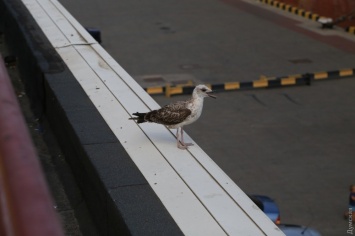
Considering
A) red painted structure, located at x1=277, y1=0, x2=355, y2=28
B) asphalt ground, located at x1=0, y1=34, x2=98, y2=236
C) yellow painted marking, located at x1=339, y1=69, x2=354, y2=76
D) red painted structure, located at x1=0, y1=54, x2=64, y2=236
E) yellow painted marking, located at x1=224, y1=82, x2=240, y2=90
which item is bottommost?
yellow painted marking, located at x1=224, y1=82, x2=240, y2=90

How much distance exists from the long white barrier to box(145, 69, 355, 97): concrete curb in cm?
1122

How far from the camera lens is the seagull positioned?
17.9 ft

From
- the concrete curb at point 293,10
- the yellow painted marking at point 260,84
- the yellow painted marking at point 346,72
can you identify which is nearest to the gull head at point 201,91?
the yellow painted marking at point 260,84

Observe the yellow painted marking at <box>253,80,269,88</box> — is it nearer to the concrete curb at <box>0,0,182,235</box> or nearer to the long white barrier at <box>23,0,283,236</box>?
the long white barrier at <box>23,0,283,236</box>

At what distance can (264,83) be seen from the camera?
2025 centimetres

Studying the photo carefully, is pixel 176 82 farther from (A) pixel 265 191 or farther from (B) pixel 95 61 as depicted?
(B) pixel 95 61

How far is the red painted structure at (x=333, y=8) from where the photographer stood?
2742 centimetres

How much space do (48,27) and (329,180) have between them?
6.98 m

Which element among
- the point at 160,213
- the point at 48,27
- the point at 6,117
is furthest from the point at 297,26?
the point at 6,117

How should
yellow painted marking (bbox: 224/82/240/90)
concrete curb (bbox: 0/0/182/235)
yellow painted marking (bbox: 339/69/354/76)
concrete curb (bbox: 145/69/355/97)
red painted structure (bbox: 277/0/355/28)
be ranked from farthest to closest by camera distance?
red painted structure (bbox: 277/0/355/28), yellow painted marking (bbox: 339/69/354/76), yellow painted marking (bbox: 224/82/240/90), concrete curb (bbox: 145/69/355/97), concrete curb (bbox: 0/0/182/235)

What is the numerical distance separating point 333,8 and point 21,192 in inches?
1134

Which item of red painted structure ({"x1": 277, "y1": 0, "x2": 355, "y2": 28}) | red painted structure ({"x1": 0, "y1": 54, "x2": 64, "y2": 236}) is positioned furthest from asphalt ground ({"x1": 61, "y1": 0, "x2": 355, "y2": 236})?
red painted structure ({"x1": 0, "y1": 54, "x2": 64, "y2": 236})

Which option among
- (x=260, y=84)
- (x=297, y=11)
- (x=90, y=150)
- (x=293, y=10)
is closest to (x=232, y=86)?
(x=260, y=84)

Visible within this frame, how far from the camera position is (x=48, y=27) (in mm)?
9188
